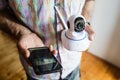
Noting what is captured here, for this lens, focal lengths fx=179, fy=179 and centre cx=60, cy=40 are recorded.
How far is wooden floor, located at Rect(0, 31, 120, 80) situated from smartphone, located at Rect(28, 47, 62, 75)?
79cm

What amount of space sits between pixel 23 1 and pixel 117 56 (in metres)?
1.02

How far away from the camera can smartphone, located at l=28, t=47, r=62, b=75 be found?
0.54 meters

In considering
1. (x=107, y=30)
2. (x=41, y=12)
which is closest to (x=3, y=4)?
(x=41, y=12)

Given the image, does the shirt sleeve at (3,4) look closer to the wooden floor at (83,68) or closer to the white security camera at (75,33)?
the white security camera at (75,33)

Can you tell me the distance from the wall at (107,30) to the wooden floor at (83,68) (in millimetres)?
61

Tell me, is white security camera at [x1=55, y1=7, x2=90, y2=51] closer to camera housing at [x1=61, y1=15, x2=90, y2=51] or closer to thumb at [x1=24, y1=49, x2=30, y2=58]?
camera housing at [x1=61, y1=15, x2=90, y2=51]

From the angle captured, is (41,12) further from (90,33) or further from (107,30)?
(107,30)

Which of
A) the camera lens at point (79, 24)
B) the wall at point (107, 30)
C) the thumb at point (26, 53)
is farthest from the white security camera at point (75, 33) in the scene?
the wall at point (107, 30)

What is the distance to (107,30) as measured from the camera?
1323mm

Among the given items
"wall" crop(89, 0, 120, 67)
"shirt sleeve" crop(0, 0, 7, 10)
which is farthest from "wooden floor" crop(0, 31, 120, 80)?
"shirt sleeve" crop(0, 0, 7, 10)

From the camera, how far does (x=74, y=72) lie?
0.77 m

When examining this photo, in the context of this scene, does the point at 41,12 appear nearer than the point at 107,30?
Yes

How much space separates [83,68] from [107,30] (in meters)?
0.35

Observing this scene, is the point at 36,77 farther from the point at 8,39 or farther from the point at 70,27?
the point at 8,39
